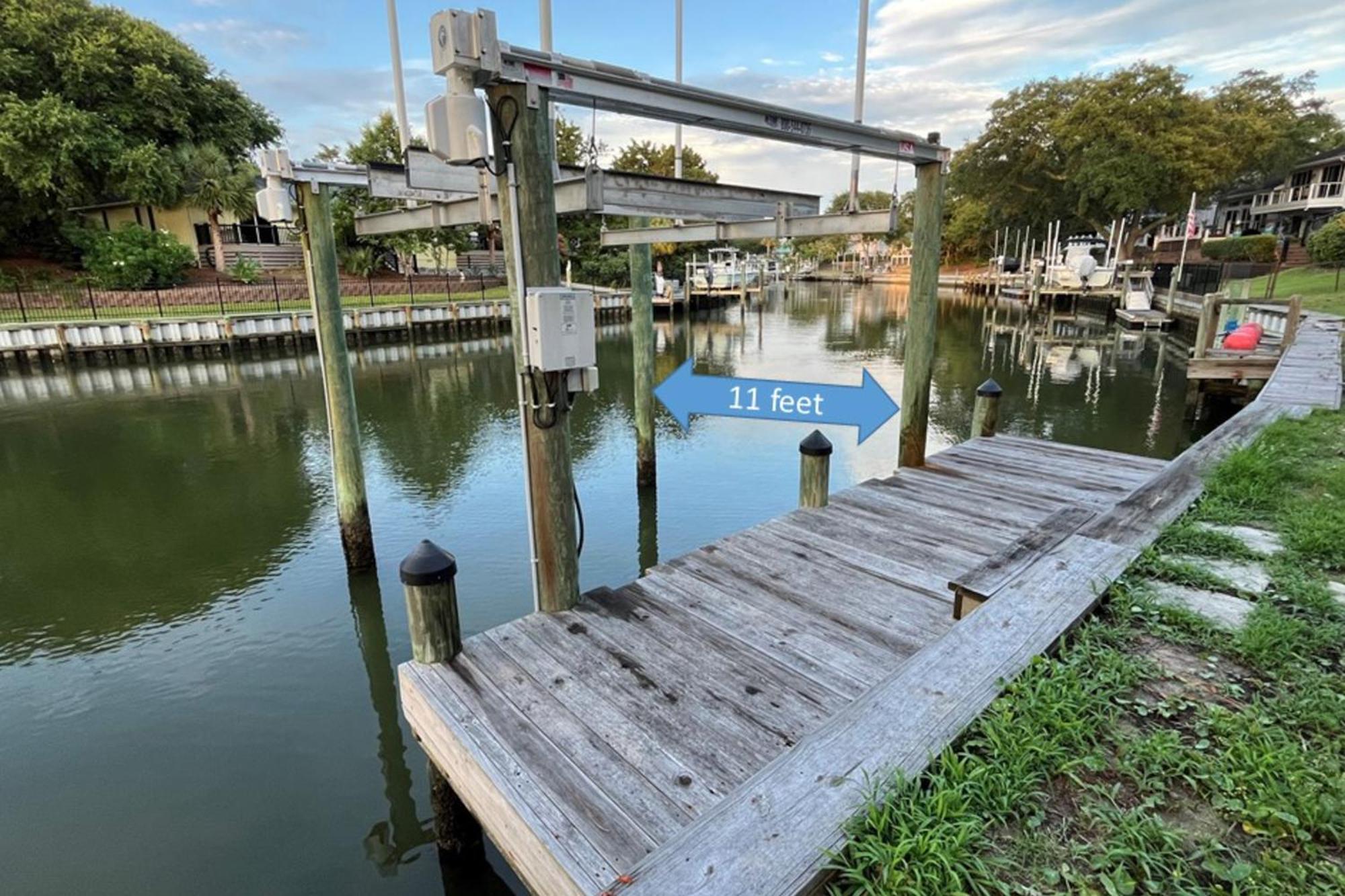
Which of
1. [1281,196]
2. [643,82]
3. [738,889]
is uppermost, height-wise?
[1281,196]

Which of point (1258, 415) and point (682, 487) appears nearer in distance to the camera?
point (1258, 415)

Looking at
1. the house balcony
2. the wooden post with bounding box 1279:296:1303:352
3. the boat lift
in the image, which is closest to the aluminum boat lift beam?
the boat lift

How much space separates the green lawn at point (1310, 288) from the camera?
62.1ft

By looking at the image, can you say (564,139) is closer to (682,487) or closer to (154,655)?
(682,487)

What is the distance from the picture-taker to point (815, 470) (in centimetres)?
512

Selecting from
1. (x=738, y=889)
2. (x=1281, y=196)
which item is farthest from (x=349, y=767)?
(x=1281, y=196)

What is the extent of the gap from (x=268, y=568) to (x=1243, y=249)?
144 feet

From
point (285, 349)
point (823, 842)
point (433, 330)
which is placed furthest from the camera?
point (433, 330)

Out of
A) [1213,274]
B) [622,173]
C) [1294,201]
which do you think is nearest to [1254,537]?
[622,173]

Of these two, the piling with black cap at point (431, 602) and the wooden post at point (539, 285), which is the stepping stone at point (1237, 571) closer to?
the wooden post at point (539, 285)

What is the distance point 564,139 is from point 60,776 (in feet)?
99.7

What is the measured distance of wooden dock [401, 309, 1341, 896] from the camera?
1992 mm

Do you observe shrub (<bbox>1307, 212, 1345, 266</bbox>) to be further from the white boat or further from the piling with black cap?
the piling with black cap

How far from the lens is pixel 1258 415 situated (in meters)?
6.86
